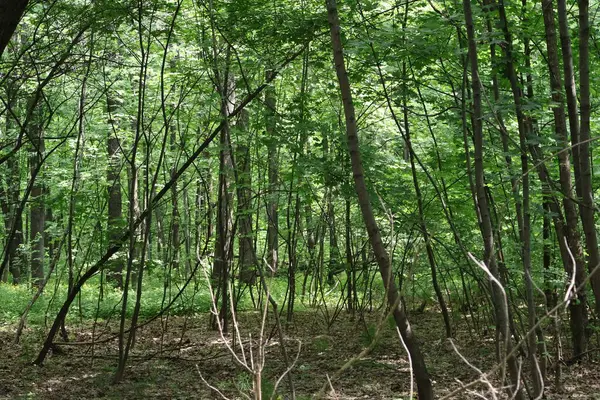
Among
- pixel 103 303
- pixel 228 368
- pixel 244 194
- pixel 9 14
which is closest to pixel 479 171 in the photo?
pixel 9 14

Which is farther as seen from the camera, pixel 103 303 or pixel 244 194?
pixel 103 303

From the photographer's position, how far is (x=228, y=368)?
6.74 m

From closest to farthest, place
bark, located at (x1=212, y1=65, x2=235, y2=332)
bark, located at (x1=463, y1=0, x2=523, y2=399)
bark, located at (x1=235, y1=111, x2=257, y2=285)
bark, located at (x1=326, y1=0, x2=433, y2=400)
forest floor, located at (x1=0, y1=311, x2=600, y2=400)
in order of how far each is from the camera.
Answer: bark, located at (x1=463, y1=0, x2=523, y2=399), bark, located at (x1=326, y1=0, x2=433, y2=400), forest floor, located at (x1=0, y1=311, x2=600, y2=400), bark, located at (x1=212, y1=65, x2=235, y2=332), bark, located at (x1=235, y1=111, x2=257, y2=285)

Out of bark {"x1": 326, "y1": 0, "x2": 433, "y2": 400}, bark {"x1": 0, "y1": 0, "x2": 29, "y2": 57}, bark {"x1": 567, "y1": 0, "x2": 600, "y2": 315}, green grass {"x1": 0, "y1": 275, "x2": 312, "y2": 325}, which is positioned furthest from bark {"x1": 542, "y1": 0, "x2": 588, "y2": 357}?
green grass {"x1": 0, "y1": 275, "x2": 312, "y2": 325}

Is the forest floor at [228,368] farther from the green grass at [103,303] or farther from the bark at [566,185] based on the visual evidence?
the green grass at [103,303]

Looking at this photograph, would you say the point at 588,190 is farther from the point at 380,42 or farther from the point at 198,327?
the point at 198,327

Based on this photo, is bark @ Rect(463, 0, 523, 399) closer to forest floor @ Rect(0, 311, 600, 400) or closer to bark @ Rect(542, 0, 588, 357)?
bark @ Rect(542, 0, 588, 357)

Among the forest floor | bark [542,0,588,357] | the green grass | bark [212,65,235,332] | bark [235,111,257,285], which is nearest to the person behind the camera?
bark [542,0,588,357]

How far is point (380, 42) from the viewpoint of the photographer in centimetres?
546

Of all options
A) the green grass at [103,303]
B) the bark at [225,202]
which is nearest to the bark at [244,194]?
the bark at [225,202]

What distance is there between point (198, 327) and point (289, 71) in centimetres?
413

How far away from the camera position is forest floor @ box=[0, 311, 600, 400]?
18.7ft

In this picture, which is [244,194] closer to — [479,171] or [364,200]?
[364,200]

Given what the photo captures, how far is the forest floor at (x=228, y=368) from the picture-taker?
5.70 metres
